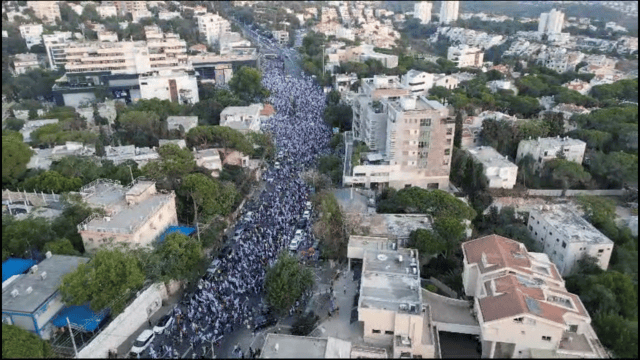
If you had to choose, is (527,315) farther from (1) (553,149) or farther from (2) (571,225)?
(1) (553,149)

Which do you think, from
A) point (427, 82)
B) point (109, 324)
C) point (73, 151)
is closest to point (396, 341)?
point (109, 324)

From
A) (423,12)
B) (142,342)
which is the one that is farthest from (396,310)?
(423,12)

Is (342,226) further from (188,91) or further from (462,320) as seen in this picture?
(188,91)

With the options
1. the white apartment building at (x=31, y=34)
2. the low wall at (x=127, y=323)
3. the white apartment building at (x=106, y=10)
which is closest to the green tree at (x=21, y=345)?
the low wall at (x=127, y=323)

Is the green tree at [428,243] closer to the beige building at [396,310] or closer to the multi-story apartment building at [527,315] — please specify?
the beige building at [396,310]

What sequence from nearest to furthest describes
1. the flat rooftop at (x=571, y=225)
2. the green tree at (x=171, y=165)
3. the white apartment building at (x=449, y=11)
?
the flat rooftop at (x=571, y=225) → the green tree at (x=171, y=165) → the white apartment building at (x=449, y=11)

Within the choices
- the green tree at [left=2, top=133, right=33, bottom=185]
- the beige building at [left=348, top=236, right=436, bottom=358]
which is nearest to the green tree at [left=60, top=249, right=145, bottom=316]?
the beige building at [left=348, top=236, right=436, bottom=358]
